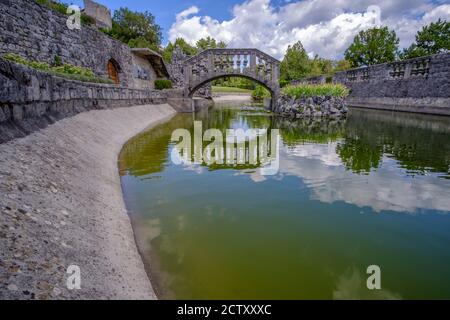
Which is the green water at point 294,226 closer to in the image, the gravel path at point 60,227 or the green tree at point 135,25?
the gravel path at point 60,227

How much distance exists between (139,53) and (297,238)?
25385 mm

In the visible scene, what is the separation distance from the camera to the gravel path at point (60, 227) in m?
2.03

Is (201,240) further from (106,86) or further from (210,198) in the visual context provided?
(106,86)

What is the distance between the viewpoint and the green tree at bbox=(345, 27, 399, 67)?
47750 millimetres

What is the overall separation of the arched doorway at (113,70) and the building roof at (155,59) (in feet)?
9.91

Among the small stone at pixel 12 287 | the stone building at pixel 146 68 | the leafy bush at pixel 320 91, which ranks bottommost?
the small stone at pixel 12 287

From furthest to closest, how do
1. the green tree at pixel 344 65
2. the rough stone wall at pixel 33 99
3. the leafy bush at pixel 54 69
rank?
the green tree at pixel 344 65, the leafy bush at pixel 54 69, the rough stone wall at pixel 33 99

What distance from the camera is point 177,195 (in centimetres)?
499

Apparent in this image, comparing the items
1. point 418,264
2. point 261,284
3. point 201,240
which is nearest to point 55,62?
point 201,240

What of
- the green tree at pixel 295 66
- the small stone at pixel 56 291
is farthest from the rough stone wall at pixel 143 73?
the green tree at pixel 295 66

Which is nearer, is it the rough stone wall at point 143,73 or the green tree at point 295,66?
the rough stone wall at point 143,73

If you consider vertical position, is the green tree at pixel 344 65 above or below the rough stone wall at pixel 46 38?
above

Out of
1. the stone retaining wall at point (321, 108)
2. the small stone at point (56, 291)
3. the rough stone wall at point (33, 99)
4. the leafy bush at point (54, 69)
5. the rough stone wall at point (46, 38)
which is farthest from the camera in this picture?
the stone retaining wall at point (321, 108)

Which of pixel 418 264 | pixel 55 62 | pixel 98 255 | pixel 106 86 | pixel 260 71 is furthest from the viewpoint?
pixel 260 71
